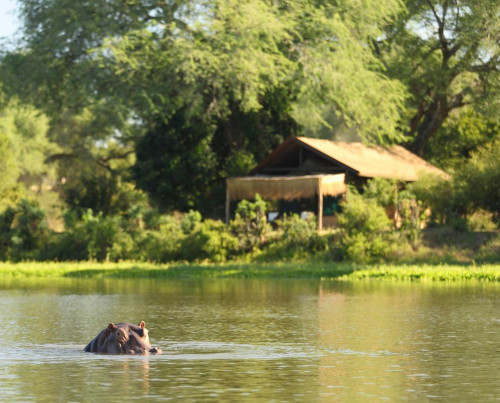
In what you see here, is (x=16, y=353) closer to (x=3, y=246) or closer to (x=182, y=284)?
(x=182, y=284)

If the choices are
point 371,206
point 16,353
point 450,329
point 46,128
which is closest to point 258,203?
point 371,206

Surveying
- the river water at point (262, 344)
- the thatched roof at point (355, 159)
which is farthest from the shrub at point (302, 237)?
the river water at point (262, 344)

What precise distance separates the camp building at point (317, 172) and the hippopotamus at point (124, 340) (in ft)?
101

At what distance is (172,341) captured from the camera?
64.6 ft

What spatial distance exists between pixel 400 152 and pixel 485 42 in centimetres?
777

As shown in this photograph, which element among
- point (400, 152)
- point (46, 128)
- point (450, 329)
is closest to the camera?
point (450, 329)

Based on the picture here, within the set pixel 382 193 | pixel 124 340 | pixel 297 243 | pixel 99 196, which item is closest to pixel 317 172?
pixel 382 193

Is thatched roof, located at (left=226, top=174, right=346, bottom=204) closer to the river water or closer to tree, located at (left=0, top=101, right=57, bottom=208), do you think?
the river water

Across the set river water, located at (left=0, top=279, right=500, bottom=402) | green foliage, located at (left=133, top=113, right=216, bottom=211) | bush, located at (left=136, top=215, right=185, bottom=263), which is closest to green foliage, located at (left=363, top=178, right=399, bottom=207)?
bush, located at (left=136, top=215, right=185, bottom=263)

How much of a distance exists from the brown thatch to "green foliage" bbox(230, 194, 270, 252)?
4.94 meters

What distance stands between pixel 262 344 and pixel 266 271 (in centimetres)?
1932

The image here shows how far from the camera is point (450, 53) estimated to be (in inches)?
2371

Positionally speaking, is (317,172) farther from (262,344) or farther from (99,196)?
(262,344)

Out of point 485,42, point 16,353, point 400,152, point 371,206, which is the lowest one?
point 16,353
